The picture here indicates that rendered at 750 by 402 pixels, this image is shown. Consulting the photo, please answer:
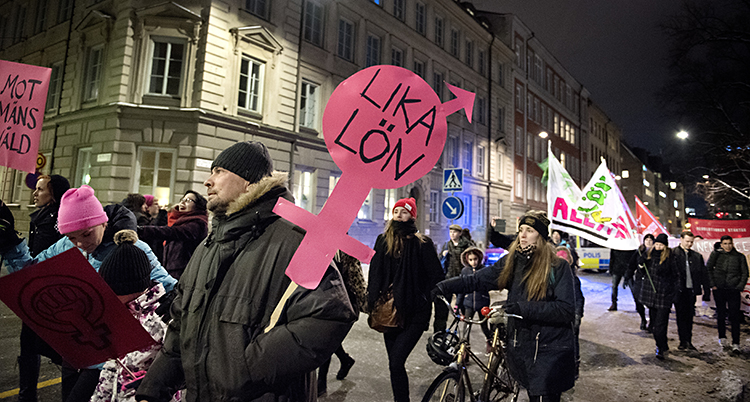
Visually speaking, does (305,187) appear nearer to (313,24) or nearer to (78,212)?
(313,24)

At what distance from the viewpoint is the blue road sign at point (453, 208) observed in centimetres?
918

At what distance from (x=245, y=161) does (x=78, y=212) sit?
1597mm

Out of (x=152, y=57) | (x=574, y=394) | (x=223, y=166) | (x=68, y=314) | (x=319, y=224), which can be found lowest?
(x=574, y=394)

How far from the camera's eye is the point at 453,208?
367 inches

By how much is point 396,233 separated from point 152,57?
1318 centimetres

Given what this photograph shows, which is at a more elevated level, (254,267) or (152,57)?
(152,57)

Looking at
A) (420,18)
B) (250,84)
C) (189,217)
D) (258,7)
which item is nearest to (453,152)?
(420,18)

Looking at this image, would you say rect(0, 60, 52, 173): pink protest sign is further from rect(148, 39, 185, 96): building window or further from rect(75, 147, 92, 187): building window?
rect(75, 147, 92, 187): building window

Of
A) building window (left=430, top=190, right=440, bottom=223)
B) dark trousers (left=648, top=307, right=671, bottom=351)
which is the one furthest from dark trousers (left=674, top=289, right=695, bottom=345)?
building window (left=430, top=190, right=440, bottom=223)

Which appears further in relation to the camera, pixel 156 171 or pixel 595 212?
pixel 156 171

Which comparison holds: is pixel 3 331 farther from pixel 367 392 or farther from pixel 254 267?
pixel 254 267

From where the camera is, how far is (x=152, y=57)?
13.6m

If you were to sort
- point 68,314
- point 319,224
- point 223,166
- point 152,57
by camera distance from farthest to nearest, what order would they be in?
1. point 152,57
2. point 68,314
3. point 223,166
4. point 319,224

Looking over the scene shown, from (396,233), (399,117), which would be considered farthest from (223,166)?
(396,233)
